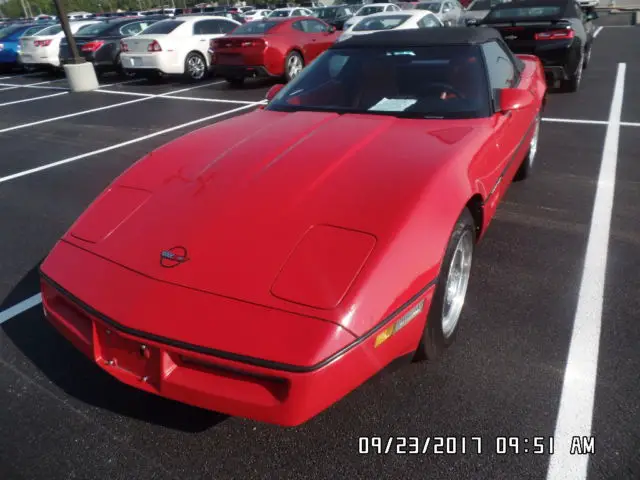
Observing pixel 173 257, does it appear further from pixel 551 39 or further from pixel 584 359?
pixel 551 39

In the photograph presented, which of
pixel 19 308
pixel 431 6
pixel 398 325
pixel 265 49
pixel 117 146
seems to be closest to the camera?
pixel 398 325

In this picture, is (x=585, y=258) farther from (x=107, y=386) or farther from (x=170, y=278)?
(x=107, y=386)

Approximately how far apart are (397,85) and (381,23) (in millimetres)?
9147

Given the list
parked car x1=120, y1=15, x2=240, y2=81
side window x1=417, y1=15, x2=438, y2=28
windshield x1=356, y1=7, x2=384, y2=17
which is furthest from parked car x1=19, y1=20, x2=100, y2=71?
side window x1=417, y1=15, x2=438, y2=28

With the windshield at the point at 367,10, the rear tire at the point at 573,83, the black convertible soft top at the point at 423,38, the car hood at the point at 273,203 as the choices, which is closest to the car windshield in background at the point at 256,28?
the rear tire at the point at 573,83

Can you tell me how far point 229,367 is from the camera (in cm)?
173

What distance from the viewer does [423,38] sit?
355 centimetres

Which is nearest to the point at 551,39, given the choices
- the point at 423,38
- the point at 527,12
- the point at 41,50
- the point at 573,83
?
the point at 573,83

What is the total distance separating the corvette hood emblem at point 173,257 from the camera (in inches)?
79.0

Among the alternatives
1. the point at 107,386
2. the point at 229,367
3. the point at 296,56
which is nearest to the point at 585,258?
the point at 229,367

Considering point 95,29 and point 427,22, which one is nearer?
point 427,22

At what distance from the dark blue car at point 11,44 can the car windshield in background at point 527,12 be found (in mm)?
14312

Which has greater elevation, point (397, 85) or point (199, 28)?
point (397, 85)

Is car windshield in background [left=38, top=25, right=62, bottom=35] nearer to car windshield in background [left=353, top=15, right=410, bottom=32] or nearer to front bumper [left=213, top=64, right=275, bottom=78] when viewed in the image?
front bumper [left=213, top=64, right=275, bottom=78]
